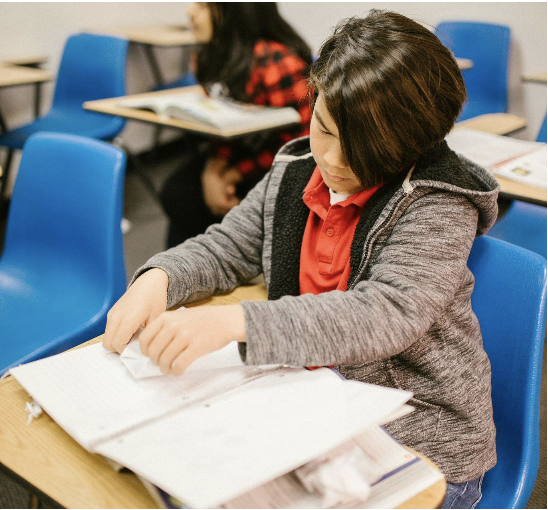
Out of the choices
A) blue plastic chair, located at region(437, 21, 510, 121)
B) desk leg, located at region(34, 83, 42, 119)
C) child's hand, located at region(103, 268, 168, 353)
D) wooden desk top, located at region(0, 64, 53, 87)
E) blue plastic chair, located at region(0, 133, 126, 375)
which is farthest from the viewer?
blue plastic chair, located at region(437, 21, 510, 121)

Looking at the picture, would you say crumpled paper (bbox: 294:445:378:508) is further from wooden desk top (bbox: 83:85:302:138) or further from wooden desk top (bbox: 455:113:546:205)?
wooden desk top (bbox: 83:85:302:138)

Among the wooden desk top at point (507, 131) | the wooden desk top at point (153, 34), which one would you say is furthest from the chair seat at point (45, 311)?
the wooden desk top at point (153, 34)

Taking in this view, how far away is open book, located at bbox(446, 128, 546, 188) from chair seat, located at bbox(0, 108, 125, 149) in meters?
1.72

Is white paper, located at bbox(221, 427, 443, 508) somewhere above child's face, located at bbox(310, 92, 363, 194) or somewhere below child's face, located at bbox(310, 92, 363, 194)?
below

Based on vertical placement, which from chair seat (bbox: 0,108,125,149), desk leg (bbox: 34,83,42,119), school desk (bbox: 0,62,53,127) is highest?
school desk (bbox: 0,62,53,127)

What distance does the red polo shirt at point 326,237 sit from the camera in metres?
0.89

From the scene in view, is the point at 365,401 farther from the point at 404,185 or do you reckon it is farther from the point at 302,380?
the point at 404,185

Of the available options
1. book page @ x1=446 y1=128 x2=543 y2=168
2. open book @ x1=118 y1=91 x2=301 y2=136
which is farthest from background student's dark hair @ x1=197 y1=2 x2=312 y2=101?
book page @ x1=446 y1=128 x2=543 y2=168

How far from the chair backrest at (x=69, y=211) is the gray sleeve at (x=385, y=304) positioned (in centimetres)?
73

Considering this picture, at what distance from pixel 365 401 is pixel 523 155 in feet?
4.60

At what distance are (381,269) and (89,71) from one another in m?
2.66

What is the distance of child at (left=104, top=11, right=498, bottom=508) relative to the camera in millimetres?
663

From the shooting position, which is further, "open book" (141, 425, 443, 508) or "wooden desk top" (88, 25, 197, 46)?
"wooden desk top" (88, 25, 197, 46)

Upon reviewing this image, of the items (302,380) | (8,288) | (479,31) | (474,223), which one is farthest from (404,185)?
(479,31)
